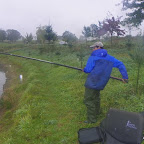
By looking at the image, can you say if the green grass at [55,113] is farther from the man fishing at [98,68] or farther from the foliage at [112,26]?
the foliage at [112,26]

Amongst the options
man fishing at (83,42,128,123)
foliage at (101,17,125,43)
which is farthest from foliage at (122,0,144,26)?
man fishing at (83,42,128,123)

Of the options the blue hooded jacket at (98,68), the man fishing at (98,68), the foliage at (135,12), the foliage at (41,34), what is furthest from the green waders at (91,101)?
the foliage at (41,34)

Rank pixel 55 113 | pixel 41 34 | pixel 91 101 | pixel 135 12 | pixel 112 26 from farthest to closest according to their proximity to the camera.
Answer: pixel 41 34 < pixel 112 26 < pixel 135 12 < pixel 55 113 < pixel 91 101

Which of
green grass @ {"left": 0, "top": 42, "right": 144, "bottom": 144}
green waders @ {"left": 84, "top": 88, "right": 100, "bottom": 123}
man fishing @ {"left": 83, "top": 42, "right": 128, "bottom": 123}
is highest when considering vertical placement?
man fishing @ {"left": 83, "top": 42, "right": 128, "bottom": 123}

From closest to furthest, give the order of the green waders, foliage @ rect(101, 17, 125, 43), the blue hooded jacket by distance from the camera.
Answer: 1. the blue hooded jacket
2. the green waders
3. foliage @ rect(101, 17, 125, 43)

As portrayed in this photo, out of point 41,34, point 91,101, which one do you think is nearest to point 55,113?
point 91,101

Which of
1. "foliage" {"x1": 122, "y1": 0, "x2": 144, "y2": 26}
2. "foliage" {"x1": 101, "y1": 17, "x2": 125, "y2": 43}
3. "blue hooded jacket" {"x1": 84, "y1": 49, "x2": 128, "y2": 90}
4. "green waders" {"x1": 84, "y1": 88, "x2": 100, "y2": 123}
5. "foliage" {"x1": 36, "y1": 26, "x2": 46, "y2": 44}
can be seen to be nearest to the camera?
"blue hooded jacket" {"x1": 84, "y1": 49, "x2": 128, "y2": 90}

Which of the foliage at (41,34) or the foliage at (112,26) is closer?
the foliage at (112,26)

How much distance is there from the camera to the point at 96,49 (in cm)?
478

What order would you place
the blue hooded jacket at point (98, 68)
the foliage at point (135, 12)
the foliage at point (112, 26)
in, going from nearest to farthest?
the blue hooded jacket at point (98, 68)
the foliage at point (135, 12)
the foliage at point (112, 26)

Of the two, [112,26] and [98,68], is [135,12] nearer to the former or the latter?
[112,26]

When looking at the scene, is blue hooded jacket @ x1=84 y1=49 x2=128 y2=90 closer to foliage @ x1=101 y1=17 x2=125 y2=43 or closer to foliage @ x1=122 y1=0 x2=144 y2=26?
foliage @ x1=122 y1=0 x2=144 y2=26

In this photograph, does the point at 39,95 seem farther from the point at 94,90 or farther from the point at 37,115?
the point at 94,90

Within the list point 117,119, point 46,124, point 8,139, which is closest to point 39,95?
point 46,124
